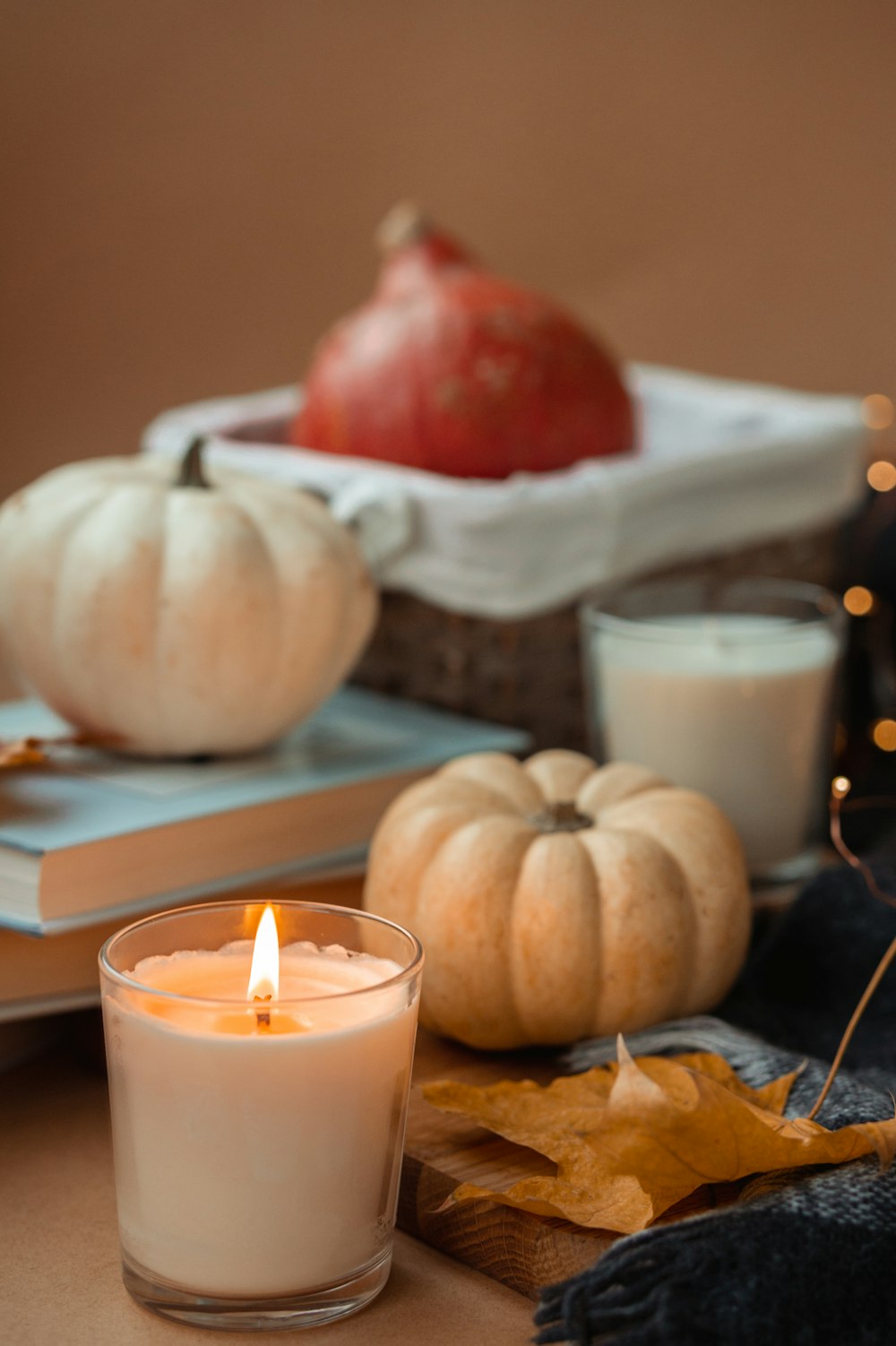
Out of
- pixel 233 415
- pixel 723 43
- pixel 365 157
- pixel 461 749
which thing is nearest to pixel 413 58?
pixel 365 157

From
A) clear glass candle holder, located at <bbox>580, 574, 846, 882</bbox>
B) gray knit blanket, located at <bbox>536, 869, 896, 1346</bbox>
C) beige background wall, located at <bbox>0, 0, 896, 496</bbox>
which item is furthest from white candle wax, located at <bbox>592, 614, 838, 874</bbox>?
beige background wall, located at <bbox>0, 0, 896, 496</bbox>

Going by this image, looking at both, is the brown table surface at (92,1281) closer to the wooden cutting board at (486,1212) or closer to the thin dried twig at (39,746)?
the wooden cutting board at (486,1212)

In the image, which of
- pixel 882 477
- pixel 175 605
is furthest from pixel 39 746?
pixel 882 477

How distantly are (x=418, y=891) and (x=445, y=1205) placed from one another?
0.16 m

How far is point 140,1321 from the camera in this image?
48cm

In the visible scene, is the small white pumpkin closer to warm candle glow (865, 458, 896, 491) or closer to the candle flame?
the candle flame

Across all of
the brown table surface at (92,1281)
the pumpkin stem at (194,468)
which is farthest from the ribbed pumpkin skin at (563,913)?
the pumpkin stem at (194,468)

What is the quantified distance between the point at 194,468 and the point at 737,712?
1.02 feet

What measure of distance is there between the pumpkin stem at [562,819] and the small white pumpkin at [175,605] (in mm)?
173

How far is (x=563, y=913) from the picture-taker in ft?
2.02

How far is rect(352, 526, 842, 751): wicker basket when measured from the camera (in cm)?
86

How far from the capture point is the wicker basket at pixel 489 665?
0.86 m

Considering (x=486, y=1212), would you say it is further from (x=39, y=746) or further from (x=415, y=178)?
(x=415, y=178)

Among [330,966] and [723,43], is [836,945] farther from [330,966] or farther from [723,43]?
[723,43]
